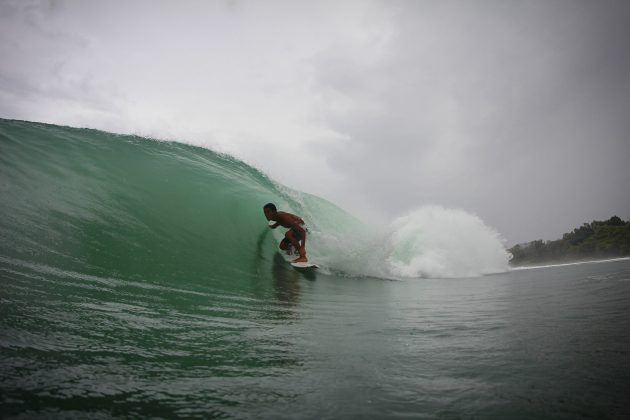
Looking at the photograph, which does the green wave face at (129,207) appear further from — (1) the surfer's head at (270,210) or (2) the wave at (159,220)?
(1) the surfer's head at (270,210)

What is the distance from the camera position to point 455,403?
1.20m

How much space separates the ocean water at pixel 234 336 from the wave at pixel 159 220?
0.16ft

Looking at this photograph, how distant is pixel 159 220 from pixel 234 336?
4542 mm

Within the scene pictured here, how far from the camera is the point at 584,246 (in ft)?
55.7

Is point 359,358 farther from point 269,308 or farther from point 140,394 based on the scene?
point 269,308

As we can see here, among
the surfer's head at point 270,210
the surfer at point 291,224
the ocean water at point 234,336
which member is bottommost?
the ocean water at point 234,336

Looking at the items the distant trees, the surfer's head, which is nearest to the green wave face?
the surfer's head

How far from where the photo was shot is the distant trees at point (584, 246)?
1609 cm

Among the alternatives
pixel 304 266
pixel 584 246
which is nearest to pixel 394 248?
pixel 304 266

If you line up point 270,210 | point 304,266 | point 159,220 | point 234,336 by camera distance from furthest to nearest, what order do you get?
1. point 270,210
2. point 304,266
3. point 159,220
4. point 234,336

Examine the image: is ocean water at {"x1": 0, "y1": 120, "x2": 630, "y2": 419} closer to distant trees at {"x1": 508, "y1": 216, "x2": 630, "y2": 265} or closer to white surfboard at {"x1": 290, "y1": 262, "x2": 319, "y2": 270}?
white surfboard at {"x1": 290, "y1": 262, "x2": 319, "y2": 270}

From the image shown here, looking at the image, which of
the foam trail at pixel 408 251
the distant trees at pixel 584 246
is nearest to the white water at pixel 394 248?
the foam trail at pixel 408 251

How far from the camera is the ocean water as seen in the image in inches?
45.4

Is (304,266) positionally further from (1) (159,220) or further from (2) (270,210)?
(1) (159,220)
